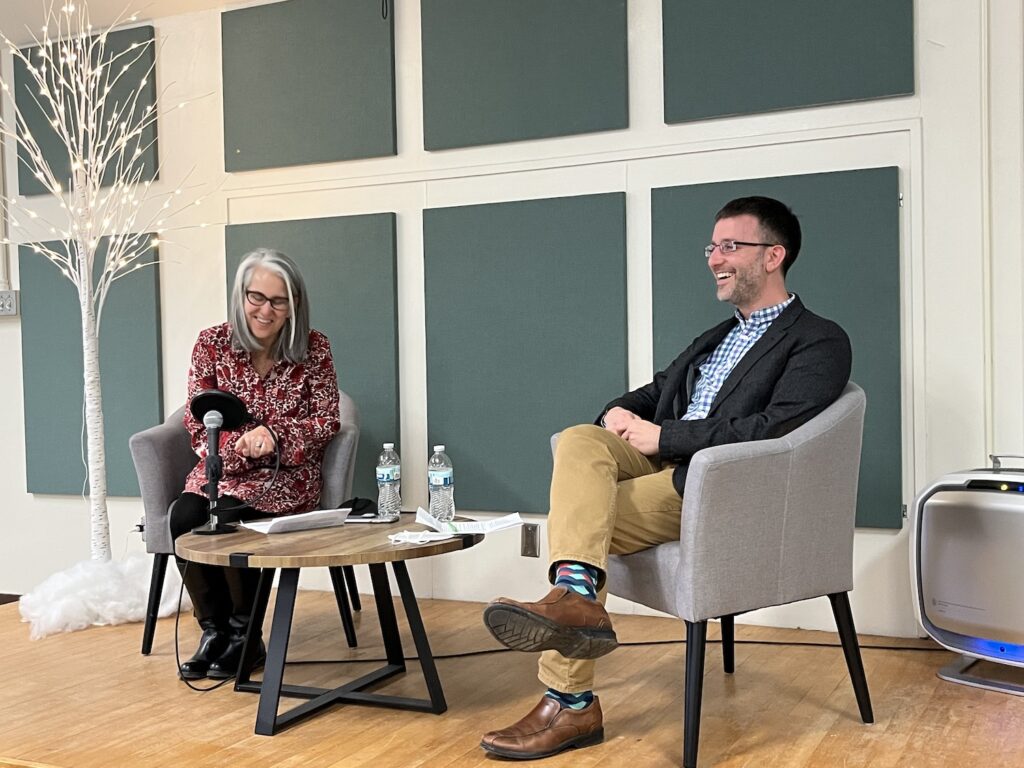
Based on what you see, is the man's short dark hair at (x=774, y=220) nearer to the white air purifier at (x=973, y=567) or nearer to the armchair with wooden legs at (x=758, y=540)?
the armchair with wooden legs at (x=758, y=540)

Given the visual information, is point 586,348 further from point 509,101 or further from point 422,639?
point 422,639

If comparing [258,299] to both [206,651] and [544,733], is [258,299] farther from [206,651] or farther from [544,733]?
[544,733]

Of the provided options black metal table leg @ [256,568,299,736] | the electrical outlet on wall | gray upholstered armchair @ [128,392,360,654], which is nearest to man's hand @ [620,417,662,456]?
black metal table leg @ [256,568,299,736]

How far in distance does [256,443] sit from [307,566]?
89 centimetres

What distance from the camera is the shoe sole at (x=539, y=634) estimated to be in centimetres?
222

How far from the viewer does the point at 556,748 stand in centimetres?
249

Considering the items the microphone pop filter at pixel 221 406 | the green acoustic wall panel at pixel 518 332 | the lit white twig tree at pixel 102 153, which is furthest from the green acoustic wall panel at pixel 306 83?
the microphone pop filter at pixel 221 406

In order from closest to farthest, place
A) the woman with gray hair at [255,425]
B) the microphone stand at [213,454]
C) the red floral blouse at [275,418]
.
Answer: the microphone stand at [213,454] → the woman with gray hair at [255,425] → the red floral blouse at [275,418]

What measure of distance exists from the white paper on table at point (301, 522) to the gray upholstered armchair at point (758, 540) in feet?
2.72

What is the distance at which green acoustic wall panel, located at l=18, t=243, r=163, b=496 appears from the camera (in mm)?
4777

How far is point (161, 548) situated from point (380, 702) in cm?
107

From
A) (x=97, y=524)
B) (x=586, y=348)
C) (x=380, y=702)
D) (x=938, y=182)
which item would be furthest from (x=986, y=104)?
(x=97, y=524)

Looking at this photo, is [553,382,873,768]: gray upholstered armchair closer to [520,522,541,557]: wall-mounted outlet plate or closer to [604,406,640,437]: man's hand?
[604,406,640,437]: man's hand

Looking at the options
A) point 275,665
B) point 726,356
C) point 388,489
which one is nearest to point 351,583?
point 388,489
